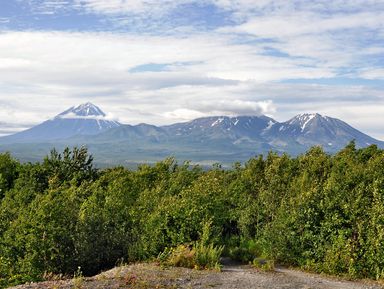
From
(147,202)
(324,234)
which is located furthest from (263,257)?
(147,202)

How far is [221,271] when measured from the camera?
2056 cm

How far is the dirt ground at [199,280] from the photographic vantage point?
16.9 meters

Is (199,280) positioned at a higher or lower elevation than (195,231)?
lower

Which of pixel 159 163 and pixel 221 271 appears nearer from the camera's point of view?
pixel 221 271

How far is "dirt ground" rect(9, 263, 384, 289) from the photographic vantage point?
16938 mm

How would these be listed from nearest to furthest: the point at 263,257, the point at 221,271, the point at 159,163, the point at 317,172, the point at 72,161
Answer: the point at 221,271
the point at 263,257
the point at 317,172
the point at 72,161
the point at 159,163

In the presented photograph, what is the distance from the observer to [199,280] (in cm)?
1828

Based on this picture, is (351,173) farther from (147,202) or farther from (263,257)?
(147,202)

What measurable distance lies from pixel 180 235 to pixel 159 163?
2698cm

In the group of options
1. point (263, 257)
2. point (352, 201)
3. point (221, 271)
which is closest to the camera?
point (221, 271)

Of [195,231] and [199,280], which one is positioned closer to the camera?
[199,280]

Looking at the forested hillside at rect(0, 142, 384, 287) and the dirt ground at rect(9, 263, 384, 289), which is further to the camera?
the forested hillside at rect(0, 142, 384, 287)

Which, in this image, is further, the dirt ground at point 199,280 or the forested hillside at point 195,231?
the forested hillside at point 195,231

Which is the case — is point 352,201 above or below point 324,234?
above
